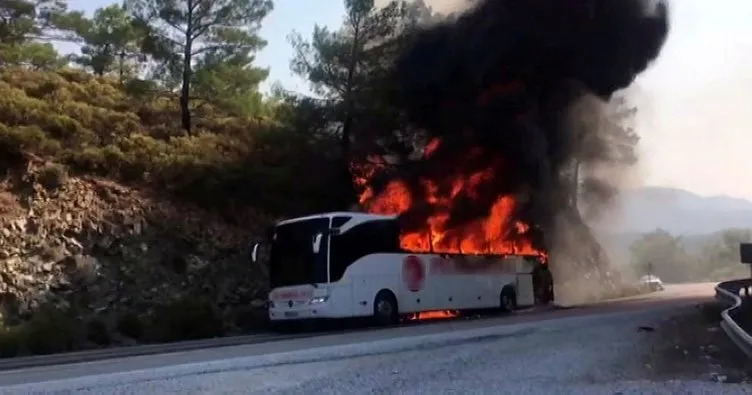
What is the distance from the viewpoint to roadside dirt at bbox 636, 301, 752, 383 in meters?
11.1

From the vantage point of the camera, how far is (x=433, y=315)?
27.5 meters

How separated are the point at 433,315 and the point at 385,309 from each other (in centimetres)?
385

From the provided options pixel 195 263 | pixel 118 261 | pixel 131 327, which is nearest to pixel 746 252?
pixel 195 263

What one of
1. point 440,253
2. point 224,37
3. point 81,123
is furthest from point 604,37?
point 81,123

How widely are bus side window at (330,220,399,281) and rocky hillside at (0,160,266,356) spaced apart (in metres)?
3.96

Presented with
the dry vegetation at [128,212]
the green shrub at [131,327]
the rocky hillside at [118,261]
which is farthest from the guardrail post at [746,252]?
the green shrub at [131,327]

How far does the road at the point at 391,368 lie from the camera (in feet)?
33.3

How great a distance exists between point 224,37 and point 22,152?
31.8ft

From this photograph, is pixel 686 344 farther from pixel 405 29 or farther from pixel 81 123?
pixel 81 123

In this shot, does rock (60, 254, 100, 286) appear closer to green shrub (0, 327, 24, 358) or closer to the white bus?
green shrub (0, 327, 24, 358)

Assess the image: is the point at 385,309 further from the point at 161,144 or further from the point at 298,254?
the point at 161,144

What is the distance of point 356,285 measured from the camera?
76.1 ft

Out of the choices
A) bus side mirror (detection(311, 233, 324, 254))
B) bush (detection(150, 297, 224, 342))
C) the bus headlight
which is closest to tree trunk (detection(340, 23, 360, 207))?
bush (detection(150, 297, 224, 342))

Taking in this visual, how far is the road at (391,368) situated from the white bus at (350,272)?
15.2 ft
